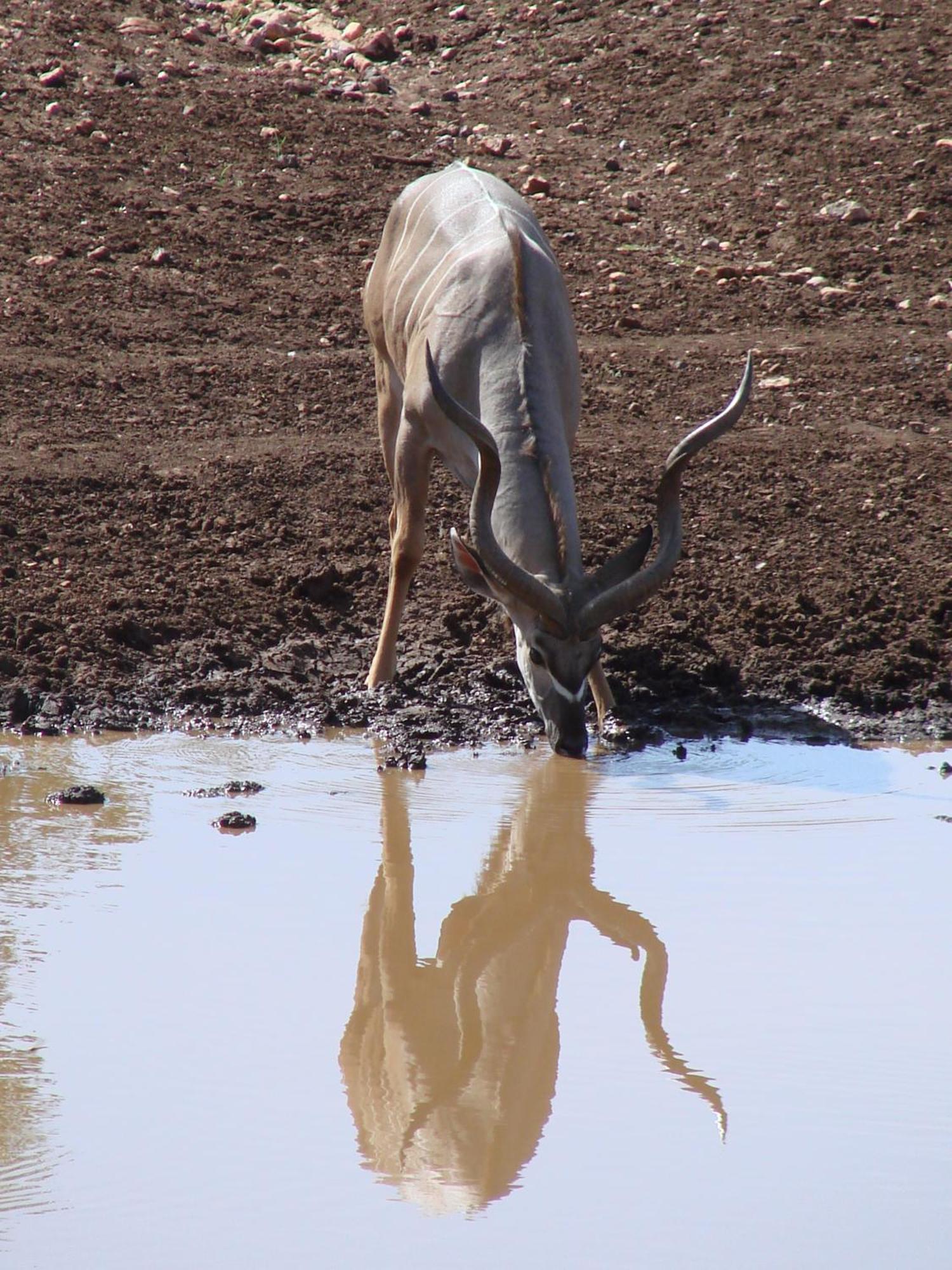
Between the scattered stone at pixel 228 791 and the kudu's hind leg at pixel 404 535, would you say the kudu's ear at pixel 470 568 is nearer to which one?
the kudu's hind leg at pixel 404 535

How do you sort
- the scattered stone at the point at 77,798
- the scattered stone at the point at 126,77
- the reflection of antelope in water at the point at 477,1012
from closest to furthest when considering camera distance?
the reflection of antelope in water at the point at 477,1012
the scattered stone at the point at 77,798
the scattered stone at the point at 126,77

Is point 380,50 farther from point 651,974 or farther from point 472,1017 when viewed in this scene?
point 472,1017

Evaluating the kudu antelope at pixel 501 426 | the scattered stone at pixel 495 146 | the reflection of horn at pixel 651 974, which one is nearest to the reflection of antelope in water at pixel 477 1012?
the reflection of horn at pixel 651 974

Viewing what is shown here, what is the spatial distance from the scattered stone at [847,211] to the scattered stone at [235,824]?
7.66 m

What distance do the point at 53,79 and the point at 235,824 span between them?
366 inches

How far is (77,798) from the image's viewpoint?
536 cm

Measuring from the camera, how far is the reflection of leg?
21.5 feet

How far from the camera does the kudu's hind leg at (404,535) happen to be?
6.84 metres

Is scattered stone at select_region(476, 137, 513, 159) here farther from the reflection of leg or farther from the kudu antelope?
the reflection of leg

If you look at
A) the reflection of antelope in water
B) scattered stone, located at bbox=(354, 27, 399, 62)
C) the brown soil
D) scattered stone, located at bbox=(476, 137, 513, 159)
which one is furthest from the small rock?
the reflection of antelope in water

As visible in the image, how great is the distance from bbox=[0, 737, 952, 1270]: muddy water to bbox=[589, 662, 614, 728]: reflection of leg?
59cm

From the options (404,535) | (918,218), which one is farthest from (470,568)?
(918,218)

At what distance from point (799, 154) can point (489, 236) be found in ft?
19.7

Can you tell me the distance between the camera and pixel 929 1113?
3422mm
